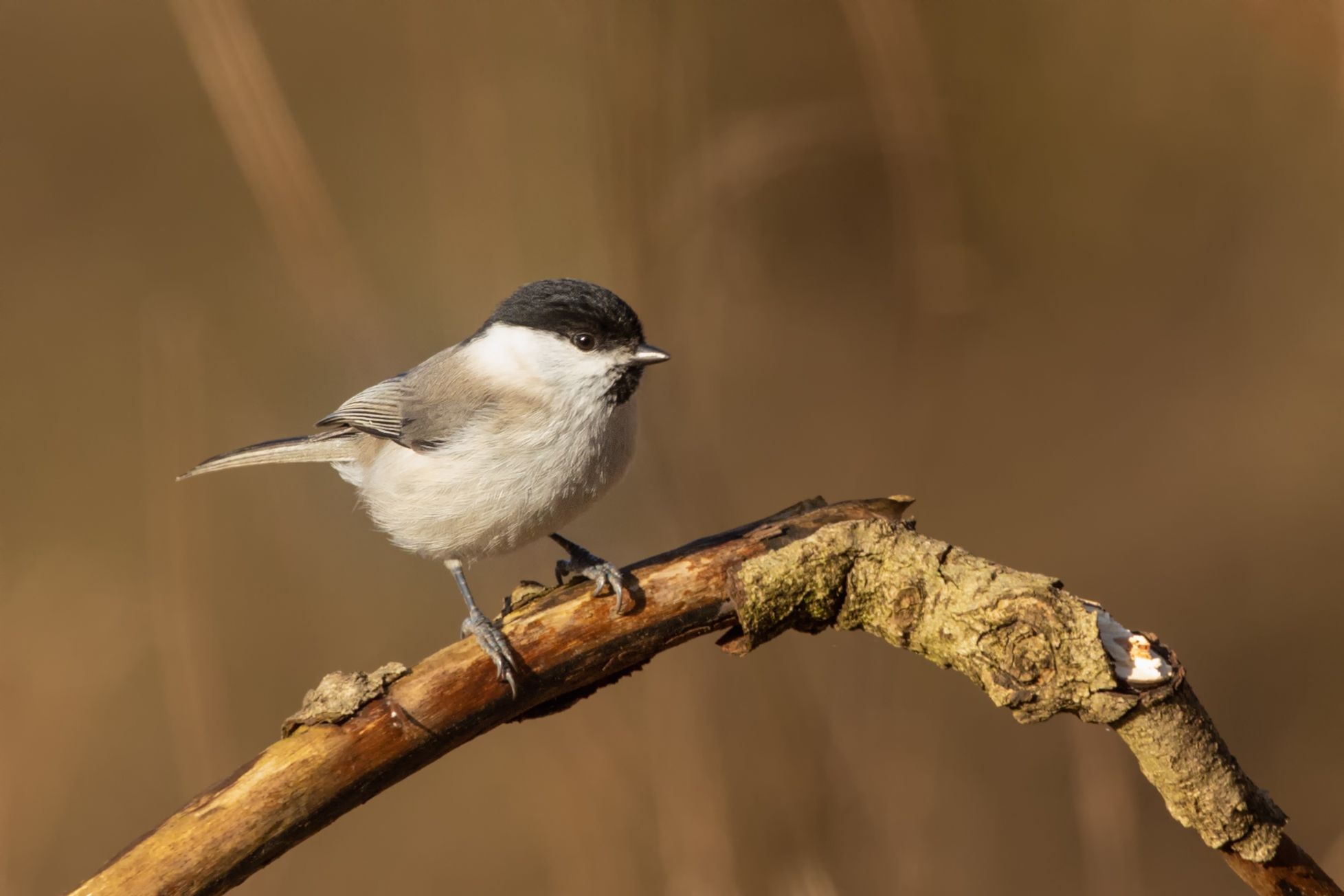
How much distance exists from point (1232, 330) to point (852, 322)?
1552 millimetres

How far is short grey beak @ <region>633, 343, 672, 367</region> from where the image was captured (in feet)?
7.59

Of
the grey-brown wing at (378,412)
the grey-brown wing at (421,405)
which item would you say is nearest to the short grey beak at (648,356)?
the grey-brown wing at (421,405)

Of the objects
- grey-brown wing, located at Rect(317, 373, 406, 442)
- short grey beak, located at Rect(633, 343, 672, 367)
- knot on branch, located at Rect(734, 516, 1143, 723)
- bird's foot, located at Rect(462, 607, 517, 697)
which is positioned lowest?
knot on branch, located at Rect(734, 516, 1143, 723)

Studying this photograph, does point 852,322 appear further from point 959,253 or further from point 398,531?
point 398,531

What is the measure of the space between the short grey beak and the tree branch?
48 centimetres

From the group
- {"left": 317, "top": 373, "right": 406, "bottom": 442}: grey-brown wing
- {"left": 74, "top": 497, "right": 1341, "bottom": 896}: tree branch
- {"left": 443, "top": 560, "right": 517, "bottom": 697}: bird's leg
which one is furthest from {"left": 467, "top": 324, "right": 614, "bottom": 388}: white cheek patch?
{"left": 443, "top": 560, "right": 517, "bottom": 697}: bird's leg

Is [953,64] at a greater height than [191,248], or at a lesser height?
lesser

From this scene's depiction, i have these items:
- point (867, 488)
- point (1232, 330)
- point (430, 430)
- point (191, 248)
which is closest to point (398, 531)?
point (430, 430)

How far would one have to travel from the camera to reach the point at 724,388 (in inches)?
154

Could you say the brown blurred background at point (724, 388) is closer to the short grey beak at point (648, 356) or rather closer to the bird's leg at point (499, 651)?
the short grey beak at point (648, 356)

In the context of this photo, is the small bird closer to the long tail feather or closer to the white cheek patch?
the white cheek patch

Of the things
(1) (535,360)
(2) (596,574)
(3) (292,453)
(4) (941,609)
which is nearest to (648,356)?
(1) (535,360)

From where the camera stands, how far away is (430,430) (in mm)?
2508

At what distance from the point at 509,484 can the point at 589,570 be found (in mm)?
275
